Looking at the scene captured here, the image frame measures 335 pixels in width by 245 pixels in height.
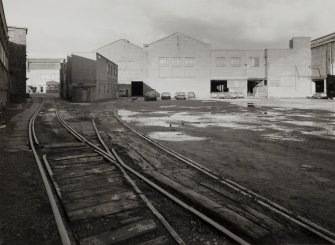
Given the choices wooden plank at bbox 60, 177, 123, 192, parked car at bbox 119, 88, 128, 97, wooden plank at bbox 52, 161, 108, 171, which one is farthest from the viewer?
parked car at bbox 119, 88, 128, 97

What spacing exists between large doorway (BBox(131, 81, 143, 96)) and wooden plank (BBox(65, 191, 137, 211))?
57167 millimetres

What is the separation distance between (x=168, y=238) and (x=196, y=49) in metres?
58.2

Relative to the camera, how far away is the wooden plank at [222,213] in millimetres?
4500

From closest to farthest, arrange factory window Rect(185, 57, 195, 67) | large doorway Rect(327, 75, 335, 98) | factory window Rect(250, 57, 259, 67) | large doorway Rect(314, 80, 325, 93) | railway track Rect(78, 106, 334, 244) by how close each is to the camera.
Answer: railway track Rect(78, 106, 334, 244) < large doorway Rect(327, 75, 335, 98) < large doorway Rect(314, 80, 325, 93) < factory window Rect(185, 57, 195, 67) < factory window Rect(250, 57, 259, 67)

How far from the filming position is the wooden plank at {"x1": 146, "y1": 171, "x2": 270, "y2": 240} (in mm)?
4500

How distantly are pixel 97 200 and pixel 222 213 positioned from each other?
226 cm

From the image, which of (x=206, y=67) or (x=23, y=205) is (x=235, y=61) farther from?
(x=23, y=205)

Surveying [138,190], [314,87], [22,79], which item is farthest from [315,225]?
[314,87]

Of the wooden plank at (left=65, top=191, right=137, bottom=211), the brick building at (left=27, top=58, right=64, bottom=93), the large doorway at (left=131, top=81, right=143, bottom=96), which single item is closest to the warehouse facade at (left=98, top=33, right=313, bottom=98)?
the large doorway at (left=131, top=81, right=143, bottom=96)

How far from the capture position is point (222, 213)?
5070 millimetres

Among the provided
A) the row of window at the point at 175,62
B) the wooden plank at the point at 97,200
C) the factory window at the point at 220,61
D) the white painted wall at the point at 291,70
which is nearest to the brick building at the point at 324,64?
the white painted wall at the point at 291,70

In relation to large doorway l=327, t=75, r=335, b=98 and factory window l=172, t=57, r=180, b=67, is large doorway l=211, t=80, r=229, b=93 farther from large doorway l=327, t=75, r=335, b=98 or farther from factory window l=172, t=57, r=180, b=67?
large doorway l=327, t=75, r=335, b=98

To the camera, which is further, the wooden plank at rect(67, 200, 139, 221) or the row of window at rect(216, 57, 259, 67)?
the row of window at rect(216, 57, 259, 67)

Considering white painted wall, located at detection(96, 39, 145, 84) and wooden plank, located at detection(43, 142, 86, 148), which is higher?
white painted wall, located at detection(96, 39, 145, 84)
